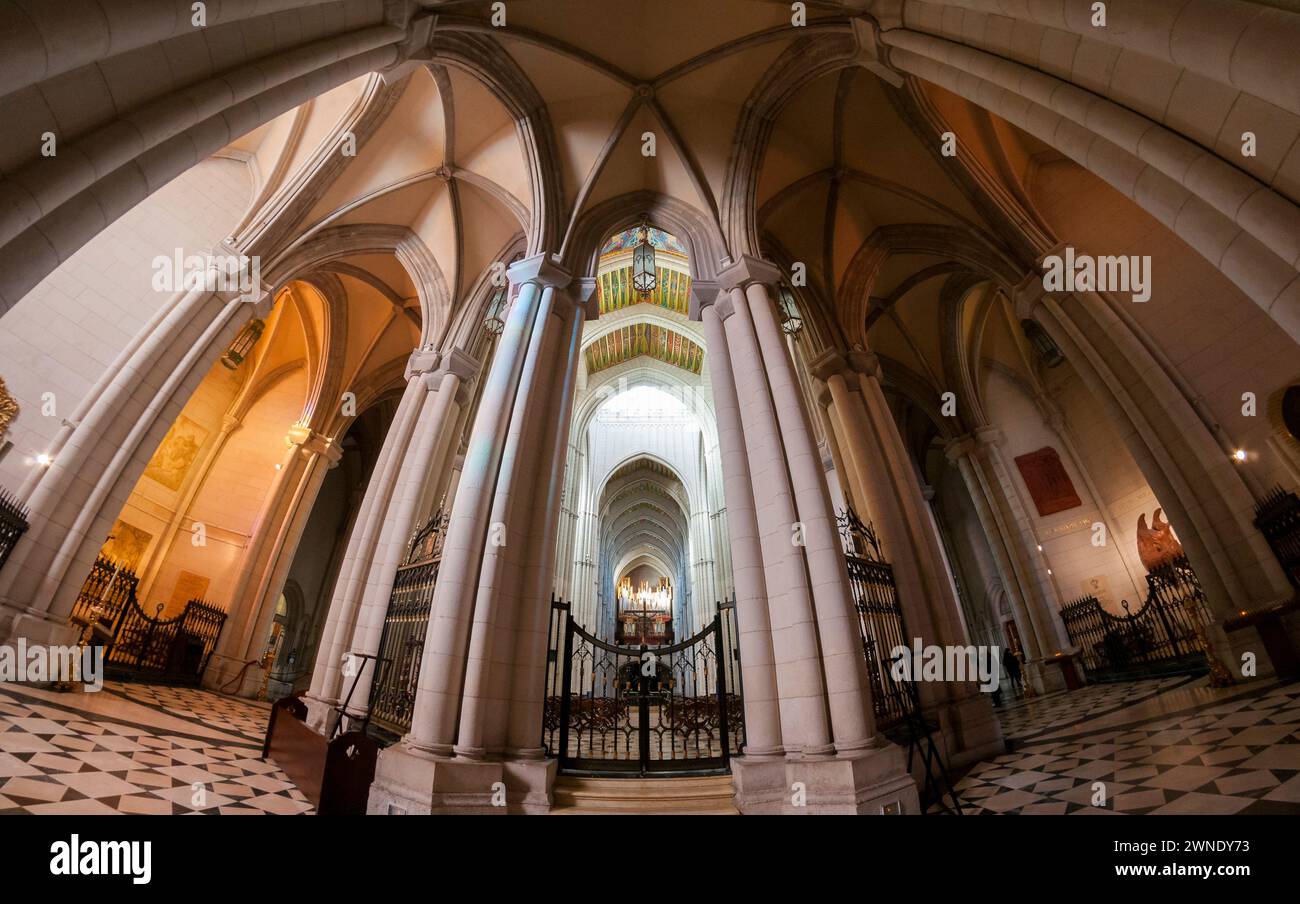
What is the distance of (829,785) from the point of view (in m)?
3.92

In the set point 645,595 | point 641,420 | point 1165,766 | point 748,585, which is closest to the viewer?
point 1165,766

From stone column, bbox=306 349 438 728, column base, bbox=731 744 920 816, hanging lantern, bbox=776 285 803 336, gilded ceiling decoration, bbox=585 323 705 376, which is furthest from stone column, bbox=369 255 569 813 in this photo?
gilded ceiling decoration, bbox=585 323 705 376

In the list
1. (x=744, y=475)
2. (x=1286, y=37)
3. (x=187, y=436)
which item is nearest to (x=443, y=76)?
(x=744, y=475)

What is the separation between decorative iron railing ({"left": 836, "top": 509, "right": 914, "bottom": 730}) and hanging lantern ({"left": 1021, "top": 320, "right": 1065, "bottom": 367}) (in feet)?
31.1

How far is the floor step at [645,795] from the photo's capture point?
169 inches

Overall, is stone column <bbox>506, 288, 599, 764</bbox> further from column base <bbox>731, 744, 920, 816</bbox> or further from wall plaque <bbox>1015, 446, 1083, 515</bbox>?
wall plaque <bbox>1015, 446, 1083, 515</bbox>

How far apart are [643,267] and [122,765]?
14680 millimetres

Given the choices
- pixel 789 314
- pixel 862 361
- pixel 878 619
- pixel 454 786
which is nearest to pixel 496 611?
pixel 454 786

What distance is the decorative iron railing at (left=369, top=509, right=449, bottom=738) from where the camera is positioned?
18.6 feet

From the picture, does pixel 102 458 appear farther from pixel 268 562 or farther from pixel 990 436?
pixel 990 436

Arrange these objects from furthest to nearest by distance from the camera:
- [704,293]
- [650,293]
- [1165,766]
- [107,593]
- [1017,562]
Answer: [650,293] → [1017,562] → [107,593] → [704,293] → [1165,766]

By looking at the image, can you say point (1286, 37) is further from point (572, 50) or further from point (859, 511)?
point (572, 50)

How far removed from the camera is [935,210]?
917 cm
